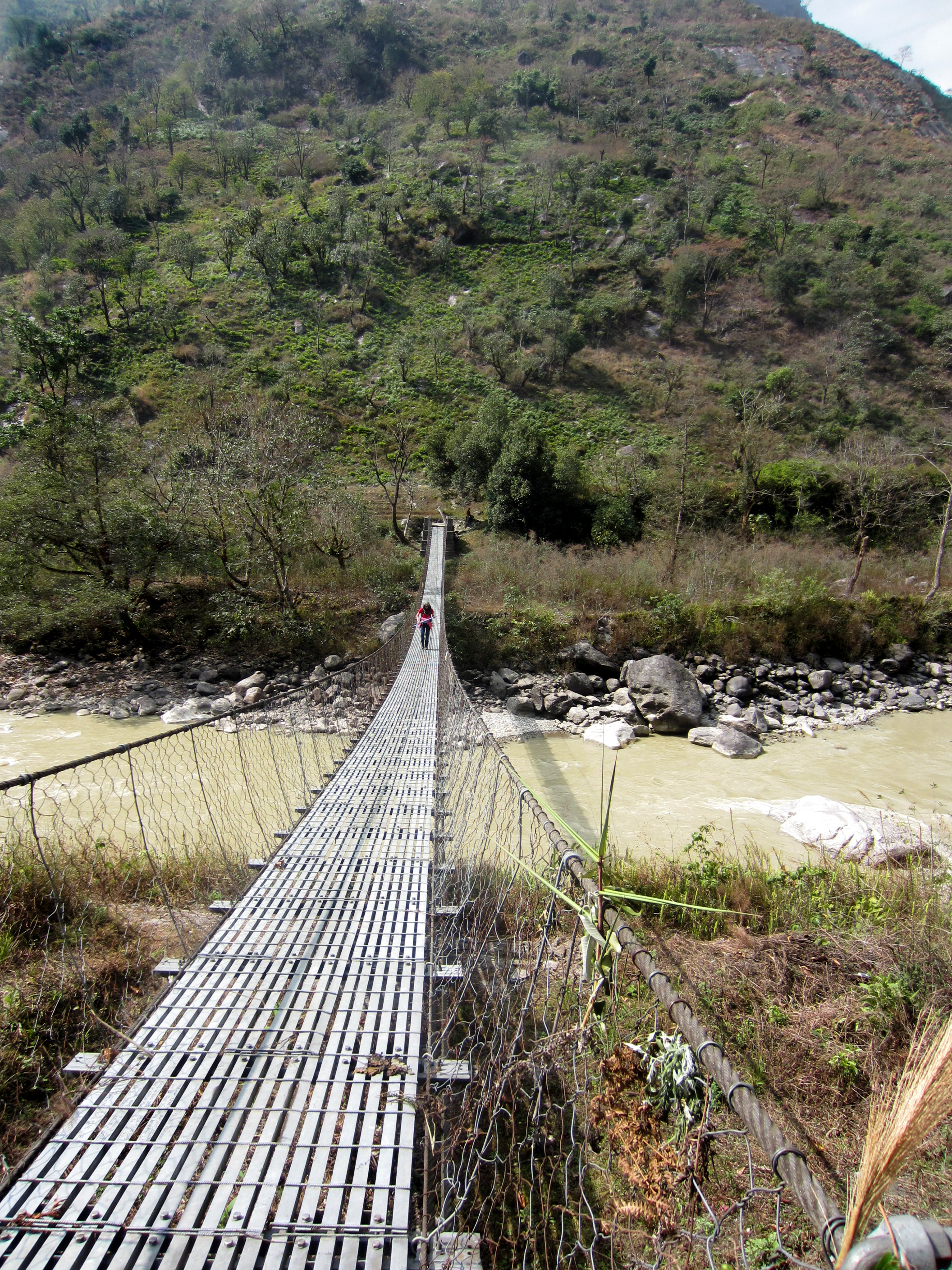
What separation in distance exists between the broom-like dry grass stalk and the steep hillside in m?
8.90

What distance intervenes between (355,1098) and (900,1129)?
121 cm

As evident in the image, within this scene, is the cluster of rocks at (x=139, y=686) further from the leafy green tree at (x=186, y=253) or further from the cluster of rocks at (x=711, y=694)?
the leafy green tree at (x=186, y=253)

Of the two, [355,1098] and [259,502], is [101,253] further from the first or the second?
[355,1098]

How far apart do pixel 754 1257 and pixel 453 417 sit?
822 inches

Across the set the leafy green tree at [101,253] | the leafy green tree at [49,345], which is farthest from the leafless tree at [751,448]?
the leafy green tree at [101,253]

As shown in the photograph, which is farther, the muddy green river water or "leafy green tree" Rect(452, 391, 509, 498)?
"leafy green tree" Rect(452, 391, 509, 498)

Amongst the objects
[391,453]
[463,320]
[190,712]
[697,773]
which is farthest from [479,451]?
[463,320]

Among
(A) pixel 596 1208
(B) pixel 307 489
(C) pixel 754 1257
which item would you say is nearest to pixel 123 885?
(A) pixel 596 1208

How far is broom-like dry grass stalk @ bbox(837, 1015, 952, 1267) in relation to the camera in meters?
0.44

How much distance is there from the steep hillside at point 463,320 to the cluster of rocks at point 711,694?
2.56 ft

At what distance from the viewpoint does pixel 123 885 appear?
2.82 metres

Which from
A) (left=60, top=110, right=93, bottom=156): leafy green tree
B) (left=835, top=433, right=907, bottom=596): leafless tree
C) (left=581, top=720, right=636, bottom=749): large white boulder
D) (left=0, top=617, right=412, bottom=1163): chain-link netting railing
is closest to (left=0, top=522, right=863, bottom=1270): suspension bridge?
(left=0, top=617, right=412, bottom=1163): chain-link netting railing

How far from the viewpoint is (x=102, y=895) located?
273 centimetres

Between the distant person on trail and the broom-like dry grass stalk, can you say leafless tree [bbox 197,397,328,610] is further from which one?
the broom-like dry grass stalk
